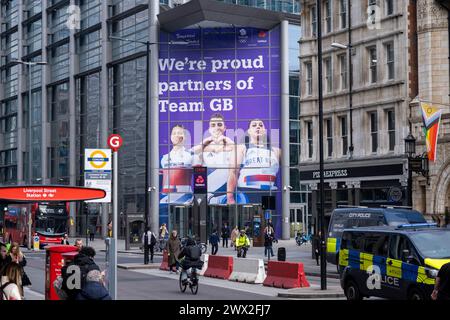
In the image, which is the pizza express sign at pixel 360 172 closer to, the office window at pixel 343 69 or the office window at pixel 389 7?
the office window at pixel 343 69

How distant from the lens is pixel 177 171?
6812cm

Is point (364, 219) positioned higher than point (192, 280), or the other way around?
point (364, 219)

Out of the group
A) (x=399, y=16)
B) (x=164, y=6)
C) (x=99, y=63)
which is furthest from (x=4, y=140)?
(x=399, y=16)

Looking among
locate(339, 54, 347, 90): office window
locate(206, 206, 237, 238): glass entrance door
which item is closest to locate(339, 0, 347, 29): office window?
locate(339, 54, 347, 90): office window

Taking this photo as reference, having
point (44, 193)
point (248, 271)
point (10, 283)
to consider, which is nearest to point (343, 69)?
point (248, 271)

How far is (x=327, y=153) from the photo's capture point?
48.9 meters

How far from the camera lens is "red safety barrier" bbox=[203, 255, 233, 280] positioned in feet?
104

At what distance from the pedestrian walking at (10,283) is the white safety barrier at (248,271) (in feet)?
59.8

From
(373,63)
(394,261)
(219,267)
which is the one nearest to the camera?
(394,261)

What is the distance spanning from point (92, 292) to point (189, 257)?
13.6 meters

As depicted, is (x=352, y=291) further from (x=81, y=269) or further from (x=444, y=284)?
(x=81, y=269)

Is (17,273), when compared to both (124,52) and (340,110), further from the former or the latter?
(124,52)

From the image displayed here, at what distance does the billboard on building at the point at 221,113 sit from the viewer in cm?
6762

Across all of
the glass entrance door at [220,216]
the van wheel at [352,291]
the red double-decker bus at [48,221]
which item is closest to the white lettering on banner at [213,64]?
→ the glass entrance door at [220,216]
